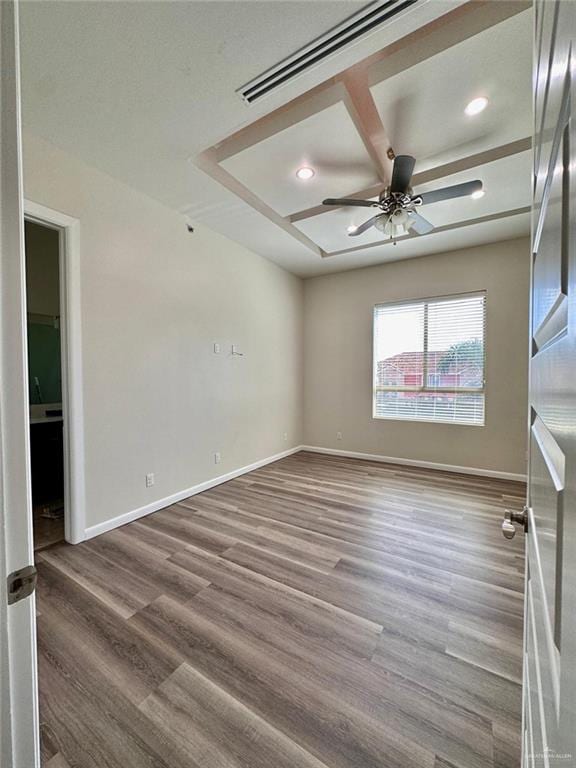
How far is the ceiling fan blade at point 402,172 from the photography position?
6.50 feet

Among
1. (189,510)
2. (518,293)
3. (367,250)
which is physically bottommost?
(189,510)

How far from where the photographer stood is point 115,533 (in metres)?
2.44

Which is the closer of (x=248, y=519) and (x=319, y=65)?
(x=319, y=65)

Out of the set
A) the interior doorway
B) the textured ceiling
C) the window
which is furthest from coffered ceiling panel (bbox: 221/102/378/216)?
the interior doorway

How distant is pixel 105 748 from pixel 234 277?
3.72 m

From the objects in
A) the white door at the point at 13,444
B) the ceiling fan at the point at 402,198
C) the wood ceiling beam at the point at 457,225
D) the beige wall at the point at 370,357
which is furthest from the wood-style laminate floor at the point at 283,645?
the wood ceiling beam at the point at 457,225

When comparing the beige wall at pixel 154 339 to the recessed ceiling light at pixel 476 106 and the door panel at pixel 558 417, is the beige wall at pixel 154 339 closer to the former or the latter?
the recessed ceiling light at pixel 476 106

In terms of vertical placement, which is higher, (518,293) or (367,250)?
(367,250)

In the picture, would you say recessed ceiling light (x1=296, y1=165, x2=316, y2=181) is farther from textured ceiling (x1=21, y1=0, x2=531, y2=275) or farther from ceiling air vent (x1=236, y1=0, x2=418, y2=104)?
ceiling air vent (x1=236, y1=0, x2=418, y2=104)

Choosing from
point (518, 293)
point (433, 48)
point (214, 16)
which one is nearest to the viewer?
point (214, 16)

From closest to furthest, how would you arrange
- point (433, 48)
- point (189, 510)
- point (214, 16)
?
1. point (214, 16)
2. point (433, 48)
3. point (189, 510)

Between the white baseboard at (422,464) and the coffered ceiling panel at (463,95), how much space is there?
3.41m

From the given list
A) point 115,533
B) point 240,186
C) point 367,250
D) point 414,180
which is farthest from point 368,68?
point 115,533

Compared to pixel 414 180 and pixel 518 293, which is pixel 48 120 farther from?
pixel 518 293
